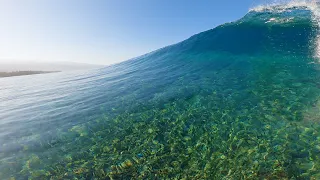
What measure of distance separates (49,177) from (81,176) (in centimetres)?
85

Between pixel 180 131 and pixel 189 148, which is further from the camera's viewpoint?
pixel 180 131

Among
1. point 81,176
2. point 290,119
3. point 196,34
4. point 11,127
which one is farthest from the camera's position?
point 196,34

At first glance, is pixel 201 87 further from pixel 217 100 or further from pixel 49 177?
pixel 49 177

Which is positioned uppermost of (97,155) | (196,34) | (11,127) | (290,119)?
(196,34)

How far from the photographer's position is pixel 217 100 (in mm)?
9727

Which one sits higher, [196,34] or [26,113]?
[196,34]

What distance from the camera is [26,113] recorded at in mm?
11375

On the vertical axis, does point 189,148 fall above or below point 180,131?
below

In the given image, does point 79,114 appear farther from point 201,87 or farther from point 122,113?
point 201,87

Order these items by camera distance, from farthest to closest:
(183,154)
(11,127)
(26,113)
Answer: (26,113)
(11,127)
(183,154)

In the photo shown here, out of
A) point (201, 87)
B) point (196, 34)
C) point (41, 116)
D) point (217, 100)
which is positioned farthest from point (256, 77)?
point (196, 34)

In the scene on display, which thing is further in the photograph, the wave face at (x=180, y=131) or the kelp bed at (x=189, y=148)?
the wave face at (x=180, y=131)

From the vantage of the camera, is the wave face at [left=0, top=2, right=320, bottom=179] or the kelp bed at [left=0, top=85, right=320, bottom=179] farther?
the wave face at [left=0, top=2, right=320, bottom=179]

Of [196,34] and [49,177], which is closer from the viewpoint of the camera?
[49,177]
